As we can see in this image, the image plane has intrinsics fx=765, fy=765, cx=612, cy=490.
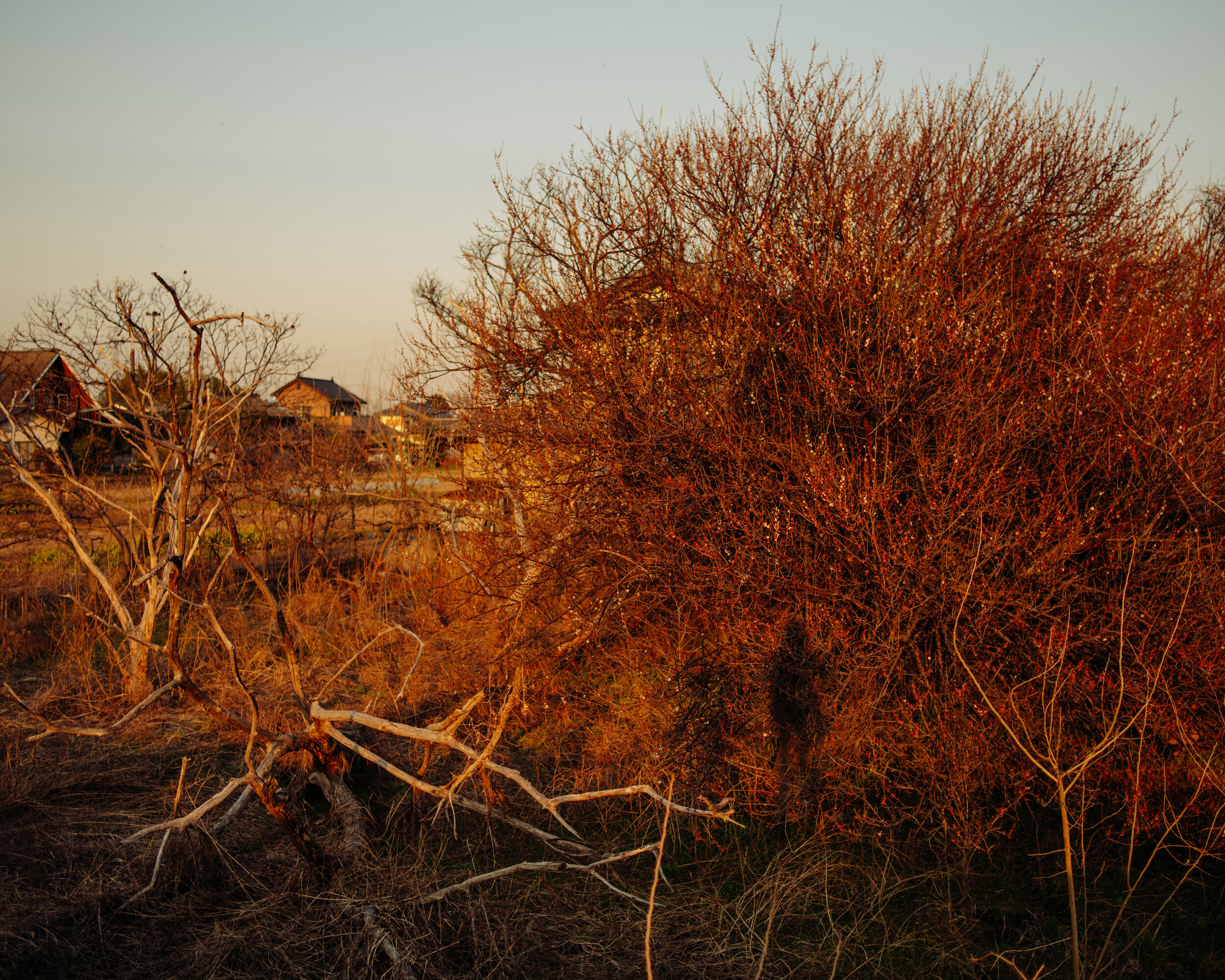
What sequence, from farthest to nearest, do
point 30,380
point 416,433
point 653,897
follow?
point 416,433 → point 30,380 → point 653,897

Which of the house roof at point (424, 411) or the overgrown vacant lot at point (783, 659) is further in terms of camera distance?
the house roof at point (424, 411)

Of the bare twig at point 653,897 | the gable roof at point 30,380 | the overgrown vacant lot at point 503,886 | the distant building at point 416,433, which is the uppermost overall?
the gable roof at point 30,380

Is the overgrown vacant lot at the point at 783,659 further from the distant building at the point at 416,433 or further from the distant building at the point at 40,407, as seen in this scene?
the distant building at the point at 416,433

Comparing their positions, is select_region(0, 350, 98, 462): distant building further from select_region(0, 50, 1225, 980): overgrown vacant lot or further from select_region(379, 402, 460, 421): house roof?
select_region(379, 402, 460, 421): house roof

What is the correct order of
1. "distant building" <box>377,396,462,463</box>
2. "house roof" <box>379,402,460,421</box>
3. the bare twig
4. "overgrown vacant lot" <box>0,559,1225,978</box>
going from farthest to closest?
1. "distant building" <box>377,396,462,463</box>
2. "house roof" <box>379,402,460,421</box>
3. "overgrown vacant lot" <box>0,559,1225,978</box>
4. the bare twig

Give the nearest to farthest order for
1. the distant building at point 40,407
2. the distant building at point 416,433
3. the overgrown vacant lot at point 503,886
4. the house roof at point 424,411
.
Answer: the overgrown vacant lot at point 503,886
the distant building at point 40,407
the house roof at point 424,411
the distant building at point 416,433

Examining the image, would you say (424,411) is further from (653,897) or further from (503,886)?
(653,897)

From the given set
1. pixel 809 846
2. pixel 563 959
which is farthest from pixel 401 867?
pixel 809 846

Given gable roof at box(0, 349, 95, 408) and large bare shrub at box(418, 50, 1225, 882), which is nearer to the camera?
large bare shrub at box(418, 50, 1225, 882)

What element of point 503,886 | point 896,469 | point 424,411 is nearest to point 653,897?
point 503,886

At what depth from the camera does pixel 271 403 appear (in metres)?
9.27

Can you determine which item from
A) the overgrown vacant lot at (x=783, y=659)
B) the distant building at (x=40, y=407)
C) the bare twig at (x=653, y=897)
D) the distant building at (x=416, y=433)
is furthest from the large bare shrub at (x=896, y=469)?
the distant building at (x=416, y=433)

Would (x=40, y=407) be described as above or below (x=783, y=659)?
above

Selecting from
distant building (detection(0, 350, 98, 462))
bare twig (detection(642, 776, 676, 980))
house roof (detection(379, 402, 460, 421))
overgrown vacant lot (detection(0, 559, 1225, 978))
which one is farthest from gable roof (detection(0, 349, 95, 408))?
bare twig (detection(642, 776, 676, 980))
